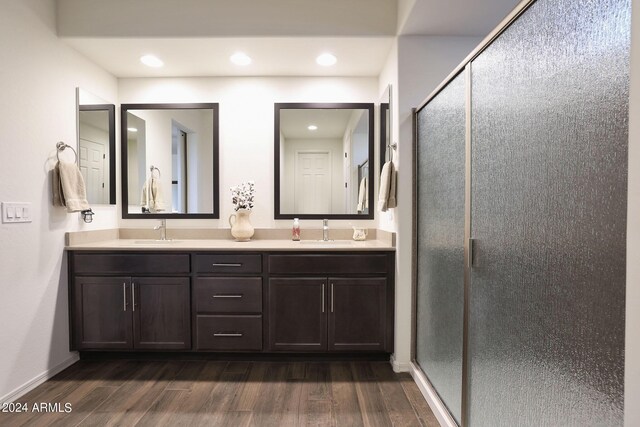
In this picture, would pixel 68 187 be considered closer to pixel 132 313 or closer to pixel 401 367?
pixel 132 313

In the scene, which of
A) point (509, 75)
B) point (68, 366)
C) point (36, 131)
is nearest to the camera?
→ point (509, 75)

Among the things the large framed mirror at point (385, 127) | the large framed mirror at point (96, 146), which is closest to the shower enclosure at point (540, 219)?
the large framed mirror at point (385, 127)

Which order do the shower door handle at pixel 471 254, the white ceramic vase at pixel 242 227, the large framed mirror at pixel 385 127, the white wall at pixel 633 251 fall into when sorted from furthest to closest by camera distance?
the white ceramic vase at pixel 242 227
the large framed mirror at pixel 385 127
the shower door handle at pixel 471 254
the white wall at pixel 633 251

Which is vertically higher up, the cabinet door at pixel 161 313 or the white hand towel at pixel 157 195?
the white hand towel at pixel 157 195

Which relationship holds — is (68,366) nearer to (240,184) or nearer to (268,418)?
(268,418)

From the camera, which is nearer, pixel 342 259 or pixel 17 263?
pixel 17 263

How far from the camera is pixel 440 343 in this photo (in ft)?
5.60

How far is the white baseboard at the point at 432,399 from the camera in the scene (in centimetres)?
Result: 157

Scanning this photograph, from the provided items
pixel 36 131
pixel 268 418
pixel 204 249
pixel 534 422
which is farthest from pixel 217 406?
pixel 36 131

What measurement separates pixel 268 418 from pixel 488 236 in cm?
136

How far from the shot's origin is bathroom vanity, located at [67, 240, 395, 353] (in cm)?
223

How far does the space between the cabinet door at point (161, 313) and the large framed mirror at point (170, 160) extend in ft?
2.30

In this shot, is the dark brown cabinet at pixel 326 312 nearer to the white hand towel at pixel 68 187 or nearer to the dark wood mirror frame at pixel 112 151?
the white hand towel at pixel 68 187

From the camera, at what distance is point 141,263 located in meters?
2.24
